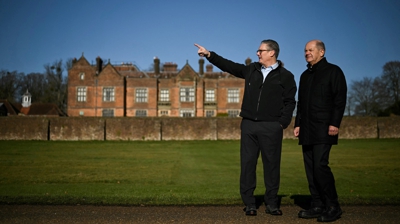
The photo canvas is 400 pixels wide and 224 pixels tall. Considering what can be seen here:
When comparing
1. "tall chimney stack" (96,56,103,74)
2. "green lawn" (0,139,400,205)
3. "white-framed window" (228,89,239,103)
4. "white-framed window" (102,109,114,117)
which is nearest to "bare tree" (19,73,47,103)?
"tall chimney stack" (96,56,103,74)

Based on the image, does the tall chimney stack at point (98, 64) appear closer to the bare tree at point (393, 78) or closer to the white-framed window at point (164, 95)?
the white-framed window at point (164, 95)

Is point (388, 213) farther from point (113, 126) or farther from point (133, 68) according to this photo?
point (133, 68)

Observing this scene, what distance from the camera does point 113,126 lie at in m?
32.2

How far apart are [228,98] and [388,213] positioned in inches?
1751

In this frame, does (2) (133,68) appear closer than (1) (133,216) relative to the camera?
No

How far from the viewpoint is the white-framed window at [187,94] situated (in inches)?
1950

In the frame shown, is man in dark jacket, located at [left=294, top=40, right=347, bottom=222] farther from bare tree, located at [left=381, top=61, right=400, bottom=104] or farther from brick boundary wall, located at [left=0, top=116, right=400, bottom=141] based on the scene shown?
bare tree, located at [left=381, top=61, right=400, bottom=104]

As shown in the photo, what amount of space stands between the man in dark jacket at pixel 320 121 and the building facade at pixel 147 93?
143 feet

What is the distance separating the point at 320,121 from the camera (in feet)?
18.1

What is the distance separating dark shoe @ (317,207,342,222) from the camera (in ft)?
16.8

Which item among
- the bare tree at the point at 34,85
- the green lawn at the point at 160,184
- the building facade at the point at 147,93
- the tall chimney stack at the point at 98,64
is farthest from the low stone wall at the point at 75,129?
the bare tree at the point at 34,85

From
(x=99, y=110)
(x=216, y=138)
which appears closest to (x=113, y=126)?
(x=216, y=138)

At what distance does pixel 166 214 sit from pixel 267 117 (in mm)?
1935

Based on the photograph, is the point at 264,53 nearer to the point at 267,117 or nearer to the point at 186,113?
the point at 267,117
